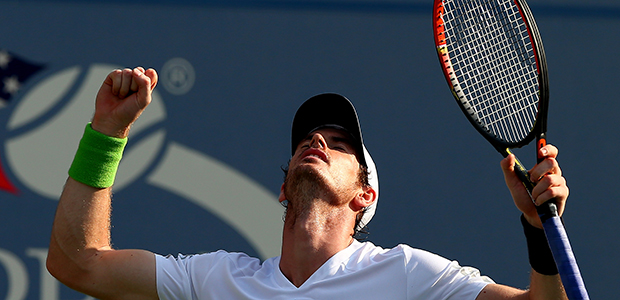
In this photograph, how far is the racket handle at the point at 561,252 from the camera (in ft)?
5.54

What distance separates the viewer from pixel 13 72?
315cm

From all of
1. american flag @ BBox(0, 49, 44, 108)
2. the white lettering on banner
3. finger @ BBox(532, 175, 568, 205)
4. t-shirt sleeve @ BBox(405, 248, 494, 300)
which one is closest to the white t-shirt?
t-shirt sleeve @ BBox(405, 248, 494, 300)

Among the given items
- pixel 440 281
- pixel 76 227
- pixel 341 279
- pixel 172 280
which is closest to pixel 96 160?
pixel 76 227

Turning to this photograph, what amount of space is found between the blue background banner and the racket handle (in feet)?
5.09

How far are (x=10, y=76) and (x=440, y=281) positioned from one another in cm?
215

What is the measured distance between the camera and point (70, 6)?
3.29 meters

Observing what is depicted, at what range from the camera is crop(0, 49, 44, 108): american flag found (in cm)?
315

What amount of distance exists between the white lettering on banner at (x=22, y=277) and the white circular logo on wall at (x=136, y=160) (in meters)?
0.29

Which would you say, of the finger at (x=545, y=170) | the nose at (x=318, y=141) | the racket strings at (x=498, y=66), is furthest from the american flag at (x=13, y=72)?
the finger at (x=545, y=170)

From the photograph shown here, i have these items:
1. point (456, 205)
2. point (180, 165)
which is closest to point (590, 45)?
point (456, 205)

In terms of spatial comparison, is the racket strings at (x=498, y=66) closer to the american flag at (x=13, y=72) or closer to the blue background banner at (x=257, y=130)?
the blue background banner at (x=257, y=130)

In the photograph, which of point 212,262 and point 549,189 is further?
point 212,262

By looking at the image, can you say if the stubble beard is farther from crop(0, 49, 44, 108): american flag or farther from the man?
crop(0, 49, 44, 108): american flag

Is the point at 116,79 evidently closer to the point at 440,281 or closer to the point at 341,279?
the point at 341,279
